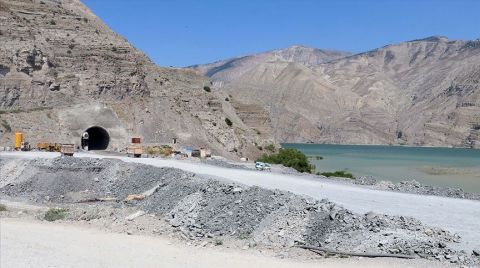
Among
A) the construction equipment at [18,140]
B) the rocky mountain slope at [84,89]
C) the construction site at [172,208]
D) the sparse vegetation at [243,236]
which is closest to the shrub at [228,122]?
the rocky mountain slope at [84,89]

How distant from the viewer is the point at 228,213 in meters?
17.9

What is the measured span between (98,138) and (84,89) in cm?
558

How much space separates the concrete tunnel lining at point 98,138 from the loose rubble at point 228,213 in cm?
1998

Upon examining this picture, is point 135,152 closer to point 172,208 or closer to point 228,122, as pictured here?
point 172,208

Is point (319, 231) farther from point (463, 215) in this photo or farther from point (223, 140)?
point (223, 140)

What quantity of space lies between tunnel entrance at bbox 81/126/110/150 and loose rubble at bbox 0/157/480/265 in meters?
20.0

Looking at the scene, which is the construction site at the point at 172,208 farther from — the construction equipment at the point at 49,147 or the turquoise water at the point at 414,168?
the turquoise water at the point at 414,168

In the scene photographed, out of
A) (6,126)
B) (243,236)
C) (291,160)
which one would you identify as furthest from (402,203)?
(6,126)

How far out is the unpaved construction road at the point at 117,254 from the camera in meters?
14.1

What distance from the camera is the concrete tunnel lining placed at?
4853 centimetres

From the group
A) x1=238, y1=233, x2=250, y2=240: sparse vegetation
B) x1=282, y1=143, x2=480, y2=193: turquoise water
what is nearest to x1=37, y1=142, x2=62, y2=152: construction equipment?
x1=282, y1=143, x2=480, y2=193: turquoise water

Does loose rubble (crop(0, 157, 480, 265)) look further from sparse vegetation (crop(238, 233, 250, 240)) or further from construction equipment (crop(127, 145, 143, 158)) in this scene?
construction equipment (crop(127, 145, 143, 158))

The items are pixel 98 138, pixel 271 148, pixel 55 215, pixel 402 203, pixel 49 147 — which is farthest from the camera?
pixel 271 148

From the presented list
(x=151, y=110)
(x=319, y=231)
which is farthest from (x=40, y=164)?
(x=151, y=110)
